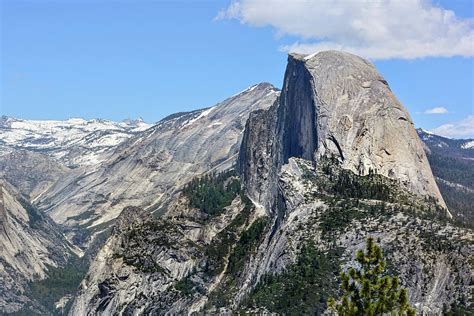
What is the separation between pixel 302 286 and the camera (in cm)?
15412

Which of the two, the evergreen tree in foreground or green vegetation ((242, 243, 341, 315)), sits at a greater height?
green vegetation ((242, 243, 341, 315))

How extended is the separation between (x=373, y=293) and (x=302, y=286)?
3529 inches

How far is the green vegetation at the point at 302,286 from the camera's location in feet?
485

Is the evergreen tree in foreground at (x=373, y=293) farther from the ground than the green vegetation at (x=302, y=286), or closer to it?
closer to it

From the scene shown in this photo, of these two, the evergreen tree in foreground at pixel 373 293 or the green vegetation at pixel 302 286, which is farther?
the green vegetation at pixel 302 286

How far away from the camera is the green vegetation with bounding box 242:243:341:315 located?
147750 mm

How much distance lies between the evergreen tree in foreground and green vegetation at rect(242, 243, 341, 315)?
78.0 metres

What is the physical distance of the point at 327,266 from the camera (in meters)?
155

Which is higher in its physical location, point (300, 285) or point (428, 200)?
point (428, 200)

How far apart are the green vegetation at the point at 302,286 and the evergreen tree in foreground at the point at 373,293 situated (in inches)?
3070

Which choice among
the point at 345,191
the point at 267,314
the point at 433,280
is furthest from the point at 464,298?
the point at 345,191

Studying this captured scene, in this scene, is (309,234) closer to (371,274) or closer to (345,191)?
(345,191)

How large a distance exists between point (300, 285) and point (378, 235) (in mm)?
16984

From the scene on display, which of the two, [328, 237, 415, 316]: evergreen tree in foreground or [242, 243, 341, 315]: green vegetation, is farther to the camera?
[242, 243, 341, 315]: green vegetation
